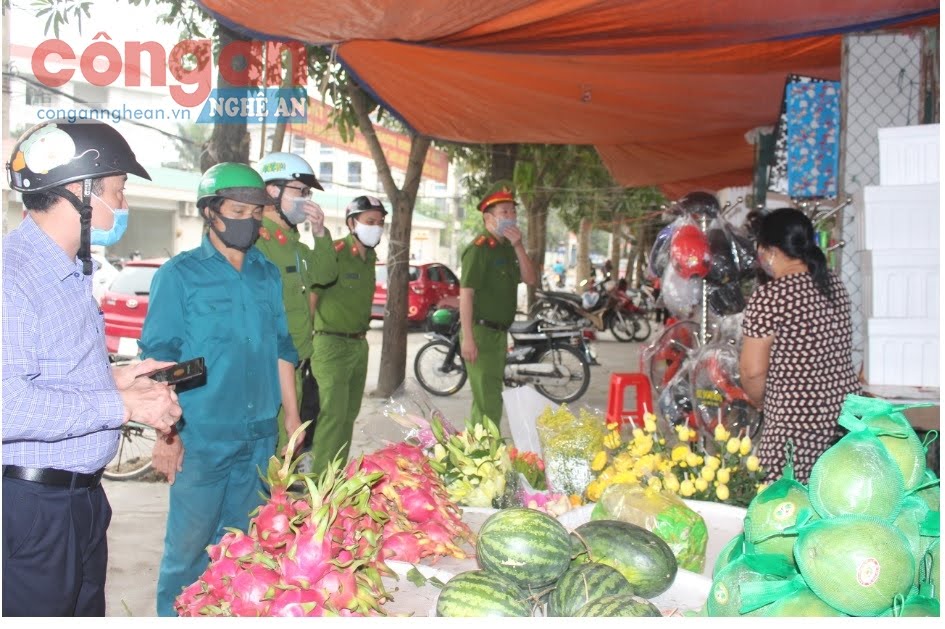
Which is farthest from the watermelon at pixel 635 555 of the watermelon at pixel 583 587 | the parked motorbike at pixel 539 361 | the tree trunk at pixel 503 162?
the tree trunk at pixel 503 162

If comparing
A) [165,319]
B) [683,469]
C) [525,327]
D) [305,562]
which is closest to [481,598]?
[305,562]

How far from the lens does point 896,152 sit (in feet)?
11.2

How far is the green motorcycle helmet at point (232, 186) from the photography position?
3.04 m

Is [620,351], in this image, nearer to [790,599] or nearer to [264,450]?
[264,450]

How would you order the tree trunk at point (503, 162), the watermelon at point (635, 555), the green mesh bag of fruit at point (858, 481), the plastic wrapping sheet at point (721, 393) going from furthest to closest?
the tree trunk at point (503, 162), the plastic wrapping sheet at point (721, 393), the watermelon at point (635, 555), the green mesh bag of fruit at point (858, 481)

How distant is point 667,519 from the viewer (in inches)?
70.3

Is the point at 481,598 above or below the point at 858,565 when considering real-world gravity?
below

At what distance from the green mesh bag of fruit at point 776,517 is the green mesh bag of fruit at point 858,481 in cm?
5

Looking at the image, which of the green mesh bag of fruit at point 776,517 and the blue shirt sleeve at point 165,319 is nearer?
the green mesh bag of fruit at point 776,517

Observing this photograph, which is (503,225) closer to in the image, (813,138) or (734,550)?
(813,138)

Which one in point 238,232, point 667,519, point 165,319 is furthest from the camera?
point 238,232

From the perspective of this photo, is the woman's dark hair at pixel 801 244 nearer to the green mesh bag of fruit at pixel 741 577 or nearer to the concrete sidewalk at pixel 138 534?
the concrete sidewalk at pixel 138 534
